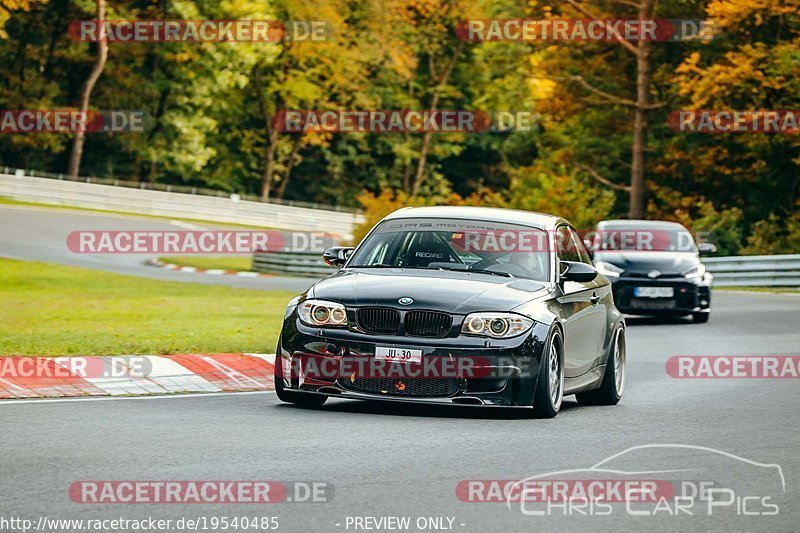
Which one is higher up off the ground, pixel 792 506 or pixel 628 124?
pixel 628 124

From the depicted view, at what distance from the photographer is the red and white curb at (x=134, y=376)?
12.5m

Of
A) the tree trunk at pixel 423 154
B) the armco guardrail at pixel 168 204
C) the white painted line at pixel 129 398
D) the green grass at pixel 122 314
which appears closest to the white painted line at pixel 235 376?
the white painted line at pixel 129 398

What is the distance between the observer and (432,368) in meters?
10.9

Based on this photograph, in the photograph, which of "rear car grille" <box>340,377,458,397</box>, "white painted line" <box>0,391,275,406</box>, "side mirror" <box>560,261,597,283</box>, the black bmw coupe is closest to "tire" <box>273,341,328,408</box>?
the black bmw coupe

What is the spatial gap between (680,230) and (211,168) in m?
54.8

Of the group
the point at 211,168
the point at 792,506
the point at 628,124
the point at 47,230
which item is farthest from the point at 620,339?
the point at 211,168

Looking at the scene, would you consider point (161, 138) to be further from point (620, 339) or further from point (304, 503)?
point (304, 503)

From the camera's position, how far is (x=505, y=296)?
11.3 m

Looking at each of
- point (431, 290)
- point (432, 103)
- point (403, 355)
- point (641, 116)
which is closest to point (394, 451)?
point (403, 355)

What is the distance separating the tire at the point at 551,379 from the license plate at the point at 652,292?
12629mm

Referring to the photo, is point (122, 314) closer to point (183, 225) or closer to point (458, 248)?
point (458, 248)

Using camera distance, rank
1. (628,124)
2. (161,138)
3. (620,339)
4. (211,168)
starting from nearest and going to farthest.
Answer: (620,339) → (628,124) → (161,138) → (211,168)

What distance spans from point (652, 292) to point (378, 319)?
542 inches

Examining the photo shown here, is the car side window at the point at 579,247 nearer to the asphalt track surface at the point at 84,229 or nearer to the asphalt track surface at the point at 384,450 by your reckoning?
the asphalt track surface at the point at 384,450
